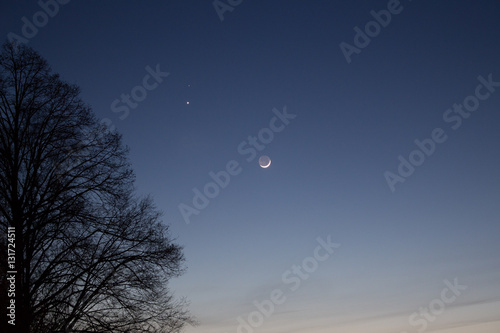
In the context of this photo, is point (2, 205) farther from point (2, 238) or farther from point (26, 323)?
point (26, 323)

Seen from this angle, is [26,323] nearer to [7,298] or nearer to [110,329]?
[7,298]

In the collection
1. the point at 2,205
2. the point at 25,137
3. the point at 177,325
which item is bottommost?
the point at 177,325

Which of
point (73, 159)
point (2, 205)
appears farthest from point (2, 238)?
point (73, 159)

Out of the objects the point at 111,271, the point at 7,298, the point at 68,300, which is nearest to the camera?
the point at 7,298

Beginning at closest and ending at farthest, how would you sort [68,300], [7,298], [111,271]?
[7,298] < [68,300] < [111,271]

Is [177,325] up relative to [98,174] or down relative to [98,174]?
down

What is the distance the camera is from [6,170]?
37.6ft

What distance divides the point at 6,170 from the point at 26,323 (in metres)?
3.80

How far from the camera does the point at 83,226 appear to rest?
11.9 m

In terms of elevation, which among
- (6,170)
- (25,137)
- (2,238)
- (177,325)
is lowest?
(177,325)

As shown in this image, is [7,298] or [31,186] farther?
[31,186]

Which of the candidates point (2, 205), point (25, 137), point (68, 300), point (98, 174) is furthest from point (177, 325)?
point (25, 137)

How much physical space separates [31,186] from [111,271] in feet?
9.80

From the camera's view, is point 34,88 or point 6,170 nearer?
point 6,170
